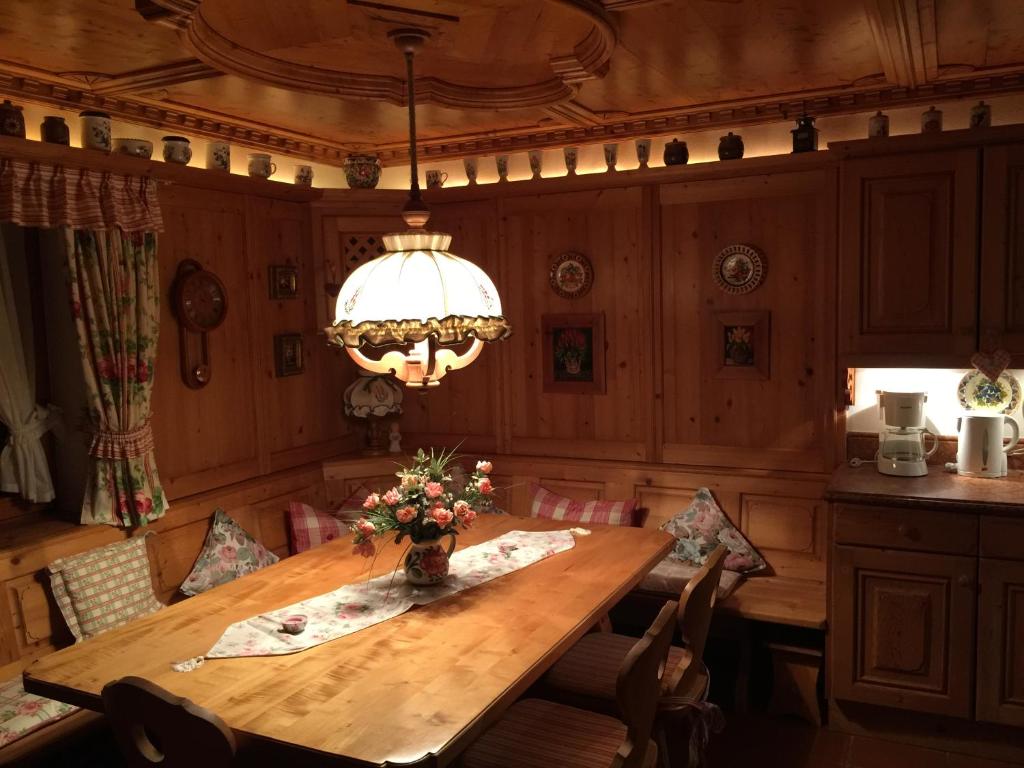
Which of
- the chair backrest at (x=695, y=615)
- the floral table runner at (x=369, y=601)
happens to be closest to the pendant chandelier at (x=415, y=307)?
the floral table runner at (x=369, y=601)

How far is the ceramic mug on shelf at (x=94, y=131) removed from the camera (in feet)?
10.9

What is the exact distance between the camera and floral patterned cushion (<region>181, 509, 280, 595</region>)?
→ 12.0 feet

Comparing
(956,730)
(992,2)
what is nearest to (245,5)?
(992,2)

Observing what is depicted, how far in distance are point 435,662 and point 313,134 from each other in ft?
9.63

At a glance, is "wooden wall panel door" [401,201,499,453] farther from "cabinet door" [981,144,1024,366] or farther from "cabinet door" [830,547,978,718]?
"cabinet door" [981,144,1024,366]

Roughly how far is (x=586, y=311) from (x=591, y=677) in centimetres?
202

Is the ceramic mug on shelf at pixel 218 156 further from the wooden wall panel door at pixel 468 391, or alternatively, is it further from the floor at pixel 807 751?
the floor at pixel 807 751

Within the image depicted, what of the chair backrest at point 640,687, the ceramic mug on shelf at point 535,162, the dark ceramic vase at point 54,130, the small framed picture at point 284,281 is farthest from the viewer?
the ceramic mug on shelf at point 535,162

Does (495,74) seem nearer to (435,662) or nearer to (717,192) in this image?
(717,192)

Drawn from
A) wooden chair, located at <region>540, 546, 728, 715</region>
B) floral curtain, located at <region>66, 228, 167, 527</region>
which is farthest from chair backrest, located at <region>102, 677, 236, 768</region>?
floral curtain, located at <region>66, 228, 167, 527</region>

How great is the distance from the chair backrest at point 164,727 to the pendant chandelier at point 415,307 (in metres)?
1.05

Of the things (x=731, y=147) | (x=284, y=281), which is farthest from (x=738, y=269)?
(x=284, y=281)

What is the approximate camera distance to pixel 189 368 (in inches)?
153

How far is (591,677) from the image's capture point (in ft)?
9.46
